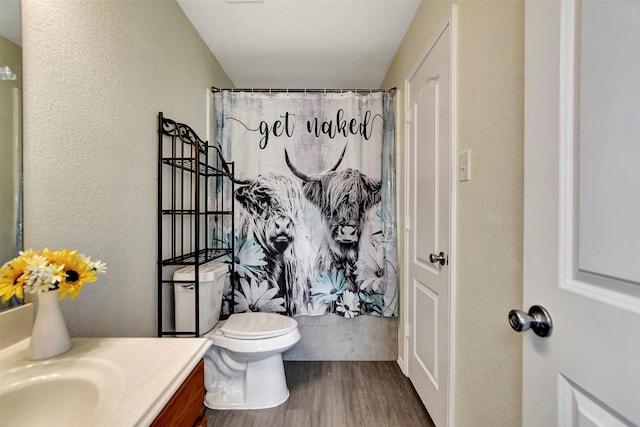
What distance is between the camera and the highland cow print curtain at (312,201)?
2.11 m

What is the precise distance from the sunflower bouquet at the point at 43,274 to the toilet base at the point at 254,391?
3.95ft

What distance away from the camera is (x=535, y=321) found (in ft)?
1.96

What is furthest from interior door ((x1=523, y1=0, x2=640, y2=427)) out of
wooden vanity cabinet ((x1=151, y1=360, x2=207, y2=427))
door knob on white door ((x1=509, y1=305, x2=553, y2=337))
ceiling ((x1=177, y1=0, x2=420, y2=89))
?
ceiling ((x1=177, y1=0, x2=420, y2=89))

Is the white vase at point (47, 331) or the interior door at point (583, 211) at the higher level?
the interior door at point (583, 211)

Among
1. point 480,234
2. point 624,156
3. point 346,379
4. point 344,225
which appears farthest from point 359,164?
point 624,156

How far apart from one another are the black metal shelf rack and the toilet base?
460 millimetres

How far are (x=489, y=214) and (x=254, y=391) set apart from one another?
1.60 metres

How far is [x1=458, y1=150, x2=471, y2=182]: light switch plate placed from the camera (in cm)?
113

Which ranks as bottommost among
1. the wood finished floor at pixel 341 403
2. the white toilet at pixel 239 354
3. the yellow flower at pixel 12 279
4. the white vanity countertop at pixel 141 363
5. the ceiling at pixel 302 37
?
the wood finished floor at pixel 341 403

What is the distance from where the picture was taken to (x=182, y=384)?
718 millimetres

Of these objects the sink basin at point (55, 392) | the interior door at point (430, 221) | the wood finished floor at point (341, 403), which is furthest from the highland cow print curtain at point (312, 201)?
the sink basin at point (55, 392)

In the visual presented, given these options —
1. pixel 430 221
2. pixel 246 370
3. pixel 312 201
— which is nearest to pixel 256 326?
pixel 246 370

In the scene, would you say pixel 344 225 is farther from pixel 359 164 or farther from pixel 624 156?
pixel 624 156

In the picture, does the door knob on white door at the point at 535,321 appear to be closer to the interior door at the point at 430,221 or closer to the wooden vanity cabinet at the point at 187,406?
the interior door at the point at 430,221
